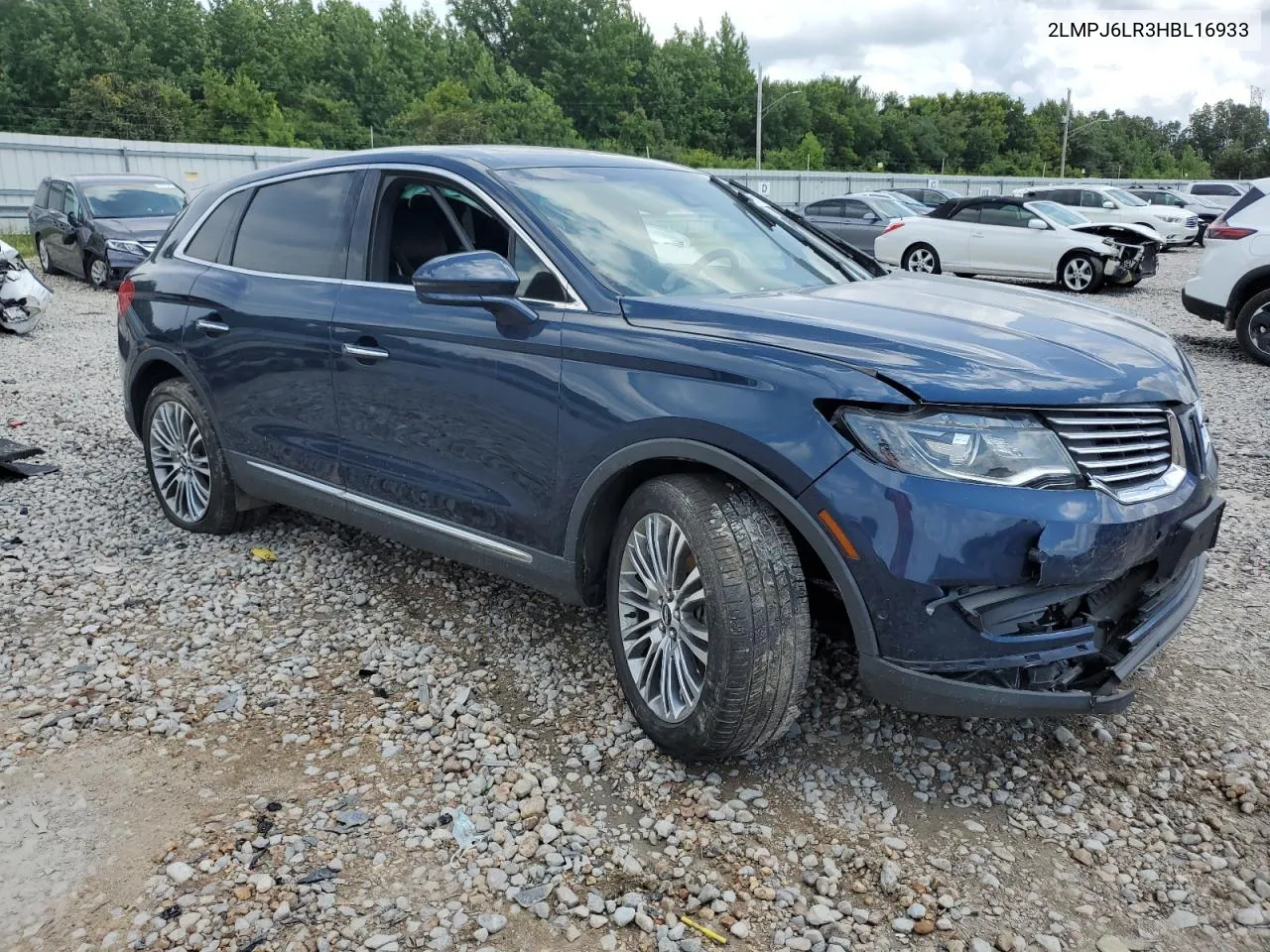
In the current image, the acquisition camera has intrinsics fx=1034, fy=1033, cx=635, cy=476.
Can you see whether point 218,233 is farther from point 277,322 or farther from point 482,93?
point 482,93

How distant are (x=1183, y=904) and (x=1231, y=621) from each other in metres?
1.90

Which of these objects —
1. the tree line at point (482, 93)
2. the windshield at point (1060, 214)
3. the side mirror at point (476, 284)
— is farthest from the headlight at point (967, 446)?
the tree line at point (482, 93)

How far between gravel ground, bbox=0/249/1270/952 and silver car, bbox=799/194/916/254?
16465 millimetres

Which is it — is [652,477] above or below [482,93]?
below

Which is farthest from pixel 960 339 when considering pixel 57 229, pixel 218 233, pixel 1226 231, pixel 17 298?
pixel 57 229

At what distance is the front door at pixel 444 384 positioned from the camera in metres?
3.37

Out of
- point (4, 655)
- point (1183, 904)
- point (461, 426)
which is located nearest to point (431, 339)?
point (461, 426)

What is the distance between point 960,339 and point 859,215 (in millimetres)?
18454

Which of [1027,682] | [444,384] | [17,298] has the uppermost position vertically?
[444,384]

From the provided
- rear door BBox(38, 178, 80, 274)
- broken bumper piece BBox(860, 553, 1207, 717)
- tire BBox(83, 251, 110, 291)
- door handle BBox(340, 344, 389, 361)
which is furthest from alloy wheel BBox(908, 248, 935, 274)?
broken bumper piece BBox(860, 553, 1207, 717)

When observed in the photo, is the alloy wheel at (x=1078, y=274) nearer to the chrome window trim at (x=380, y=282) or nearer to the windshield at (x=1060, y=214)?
the windshield at (x=1060, y=214)

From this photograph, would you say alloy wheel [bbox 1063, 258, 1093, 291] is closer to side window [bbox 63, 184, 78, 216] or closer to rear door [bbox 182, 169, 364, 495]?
rear door [bbox 182, 169, 364, 495]

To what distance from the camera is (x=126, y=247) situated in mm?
15102

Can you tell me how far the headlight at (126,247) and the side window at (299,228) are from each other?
39.1ft
